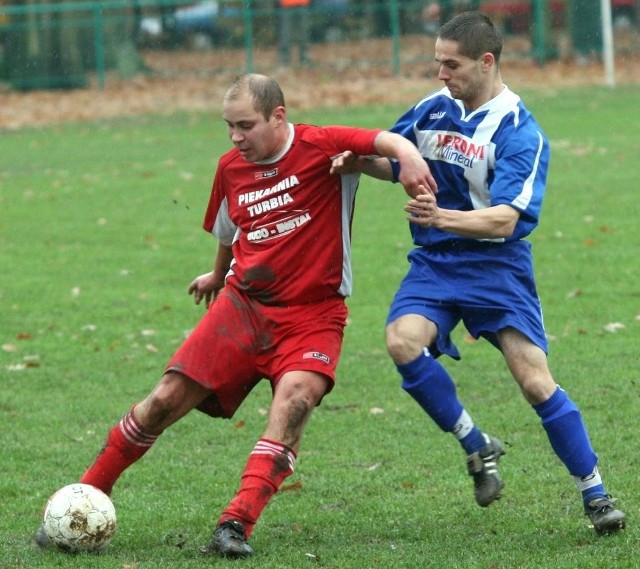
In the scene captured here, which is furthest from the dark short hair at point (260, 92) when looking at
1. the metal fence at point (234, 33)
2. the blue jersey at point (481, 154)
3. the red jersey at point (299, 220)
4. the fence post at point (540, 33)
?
the fence post at point (540, 33)

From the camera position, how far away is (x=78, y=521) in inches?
204

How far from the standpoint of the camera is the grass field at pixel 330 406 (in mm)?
5383

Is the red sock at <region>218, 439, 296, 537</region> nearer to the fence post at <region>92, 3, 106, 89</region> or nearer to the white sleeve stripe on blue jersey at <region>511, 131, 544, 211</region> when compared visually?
the white sleeve stripe on blue jersey at <region>511, 131, 544, 211</region>

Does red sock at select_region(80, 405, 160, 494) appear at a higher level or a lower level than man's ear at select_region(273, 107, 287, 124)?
lower

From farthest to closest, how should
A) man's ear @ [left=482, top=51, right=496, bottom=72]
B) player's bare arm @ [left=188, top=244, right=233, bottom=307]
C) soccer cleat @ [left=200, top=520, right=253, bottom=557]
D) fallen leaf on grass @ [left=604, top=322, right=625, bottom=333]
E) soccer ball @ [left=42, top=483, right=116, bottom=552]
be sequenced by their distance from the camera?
1. fallen leaf on grass @ [left=604, top=322, right=625, bottom=333]
2. player's bare arm @ [left=188, top=244, right=233, bottom=307]
3. man's ear @ [left=482, top=51, right=496, bottom=72]
4. soccer ball @ [left=42, top=483, right=116, bottom=552]
5. soccer cleat @ [left=200, top=520, right=253, bottom=557]

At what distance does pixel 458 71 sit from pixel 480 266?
0.84 m

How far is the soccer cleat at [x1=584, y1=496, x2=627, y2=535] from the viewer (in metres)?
5.25

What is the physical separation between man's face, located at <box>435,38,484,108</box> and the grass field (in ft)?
6.15

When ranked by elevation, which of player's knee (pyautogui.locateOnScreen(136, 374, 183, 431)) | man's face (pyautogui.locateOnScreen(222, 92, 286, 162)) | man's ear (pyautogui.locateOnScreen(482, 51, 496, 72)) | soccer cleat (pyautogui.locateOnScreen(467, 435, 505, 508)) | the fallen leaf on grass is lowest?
the fallen leaf on grass

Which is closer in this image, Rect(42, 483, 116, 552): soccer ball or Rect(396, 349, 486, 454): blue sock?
Rect(42, 483, 116, 552): soccer ball

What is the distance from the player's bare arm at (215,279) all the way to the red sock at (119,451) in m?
0.83

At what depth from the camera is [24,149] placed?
74.9ft

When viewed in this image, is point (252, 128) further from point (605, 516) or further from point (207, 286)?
point (605, 516)

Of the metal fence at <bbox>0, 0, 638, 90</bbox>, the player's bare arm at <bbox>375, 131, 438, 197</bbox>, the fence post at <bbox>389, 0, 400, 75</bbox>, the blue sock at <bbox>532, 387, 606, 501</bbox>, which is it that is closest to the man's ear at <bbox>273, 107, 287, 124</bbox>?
the player's bare arm at <bbox>375, 131, 438, 197</bbox>
